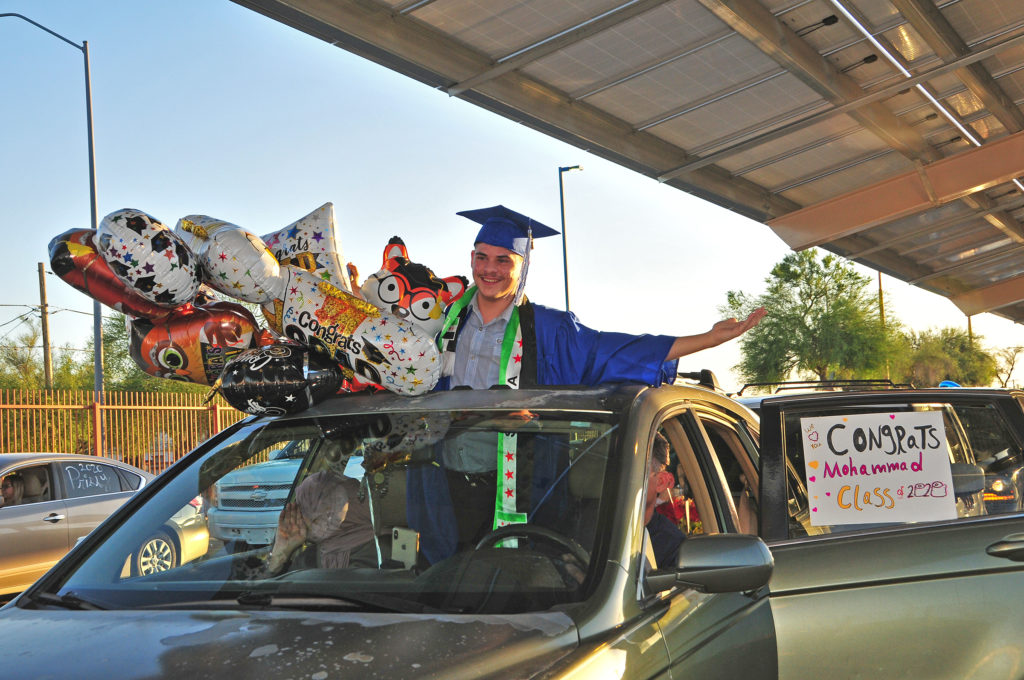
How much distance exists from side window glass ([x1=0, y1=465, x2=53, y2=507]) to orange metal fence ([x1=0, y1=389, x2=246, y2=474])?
6317 millimetres

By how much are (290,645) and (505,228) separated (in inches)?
96.0

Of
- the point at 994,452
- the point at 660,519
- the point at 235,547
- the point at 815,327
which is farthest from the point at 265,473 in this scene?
the point at 815,327

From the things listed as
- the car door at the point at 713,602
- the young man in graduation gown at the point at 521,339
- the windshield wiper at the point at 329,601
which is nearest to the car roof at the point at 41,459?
the young man in graduation gown at the point at 521,339

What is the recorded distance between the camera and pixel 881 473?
12.1 feet

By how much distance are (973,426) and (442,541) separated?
2.34 meters

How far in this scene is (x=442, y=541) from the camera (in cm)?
296

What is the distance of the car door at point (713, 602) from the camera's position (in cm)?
268

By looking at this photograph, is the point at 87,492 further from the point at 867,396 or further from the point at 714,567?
the point at 714,567

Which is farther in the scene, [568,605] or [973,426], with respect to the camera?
[973,426]

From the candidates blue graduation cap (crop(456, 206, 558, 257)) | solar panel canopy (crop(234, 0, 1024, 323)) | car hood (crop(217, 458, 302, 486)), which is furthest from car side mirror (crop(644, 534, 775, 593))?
solar panel canopy (crop(234, 0, 1024, 323))

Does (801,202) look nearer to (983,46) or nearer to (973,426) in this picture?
(983,46)

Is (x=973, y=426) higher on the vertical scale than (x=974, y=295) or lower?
lower

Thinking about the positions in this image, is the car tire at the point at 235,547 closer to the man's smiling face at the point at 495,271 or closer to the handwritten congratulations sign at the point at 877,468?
the man's smiling face at the point at 495,271

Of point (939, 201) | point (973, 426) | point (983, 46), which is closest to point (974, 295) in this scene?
point (939, 201)
